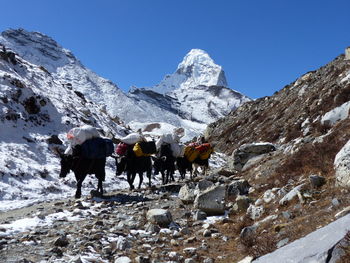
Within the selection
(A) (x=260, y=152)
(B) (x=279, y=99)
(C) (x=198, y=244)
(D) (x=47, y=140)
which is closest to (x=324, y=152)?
(C) (x=198, y=244)

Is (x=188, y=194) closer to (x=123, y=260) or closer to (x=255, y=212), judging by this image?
(x=255, y=212)

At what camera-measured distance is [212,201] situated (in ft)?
29.5

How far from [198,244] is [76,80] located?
7582 inches

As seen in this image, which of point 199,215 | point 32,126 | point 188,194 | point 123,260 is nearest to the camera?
point 123,260

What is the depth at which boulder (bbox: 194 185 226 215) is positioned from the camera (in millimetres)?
8812

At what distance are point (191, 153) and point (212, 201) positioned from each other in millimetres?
9123

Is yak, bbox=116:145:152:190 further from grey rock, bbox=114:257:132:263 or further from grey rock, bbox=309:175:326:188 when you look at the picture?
grey rock, bbox=114:257:132:263

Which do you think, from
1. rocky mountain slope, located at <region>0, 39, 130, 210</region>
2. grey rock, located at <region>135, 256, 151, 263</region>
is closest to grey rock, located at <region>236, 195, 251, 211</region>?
grey rock, located at <region>135, 256, 151, 263</region>

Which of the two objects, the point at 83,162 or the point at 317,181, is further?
the point at 83,162

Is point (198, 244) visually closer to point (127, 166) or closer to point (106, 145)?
point (106, 145)

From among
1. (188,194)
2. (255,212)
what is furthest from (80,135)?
(255,212)

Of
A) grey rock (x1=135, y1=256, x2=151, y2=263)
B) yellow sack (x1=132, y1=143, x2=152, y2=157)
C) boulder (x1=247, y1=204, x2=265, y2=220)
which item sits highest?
yellow sack (x1=132, y1=143, x2=152, y2=157)

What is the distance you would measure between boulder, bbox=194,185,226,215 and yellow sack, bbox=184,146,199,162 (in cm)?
850

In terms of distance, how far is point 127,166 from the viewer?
14.3 meters
